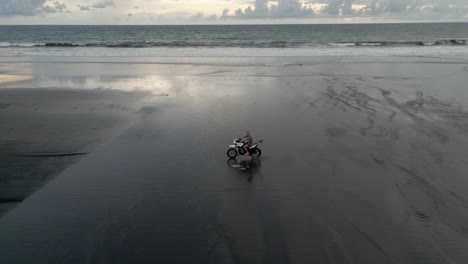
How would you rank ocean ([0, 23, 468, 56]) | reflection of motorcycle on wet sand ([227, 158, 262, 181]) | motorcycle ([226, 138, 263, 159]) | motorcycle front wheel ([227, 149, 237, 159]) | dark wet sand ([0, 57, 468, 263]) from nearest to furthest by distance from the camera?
dark wet sand ([0, 57, 468, 263]), reflection of motorcycle on wet sand ([227, 158, 262, 181]), motorcycle ([226, 138, 263, 159]), motorcycle front wheel ([227, 149, 237, 159]), ocean ([0, 23, 468, 56])

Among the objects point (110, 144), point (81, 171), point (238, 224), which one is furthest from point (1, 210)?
point (238, 224)

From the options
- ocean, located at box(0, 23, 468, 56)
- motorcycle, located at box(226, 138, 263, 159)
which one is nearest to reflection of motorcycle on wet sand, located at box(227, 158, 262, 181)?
motorcycle, located at box(226, 138, 263, 159)

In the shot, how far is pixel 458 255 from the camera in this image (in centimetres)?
637

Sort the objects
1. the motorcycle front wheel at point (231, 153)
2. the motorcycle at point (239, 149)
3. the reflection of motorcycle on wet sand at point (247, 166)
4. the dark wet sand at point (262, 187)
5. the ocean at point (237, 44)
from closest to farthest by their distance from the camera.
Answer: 1. the dark wet sand at point (262, 187)
2. the reflection of motorcycle on wet sand at point (247, 166)
3. the motorcycle at point (239, 149)
4. the motorcycle front wheel at point (231, 153)
5. the ocean at point (237, 44)

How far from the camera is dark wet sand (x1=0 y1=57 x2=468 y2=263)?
→ 664 cm

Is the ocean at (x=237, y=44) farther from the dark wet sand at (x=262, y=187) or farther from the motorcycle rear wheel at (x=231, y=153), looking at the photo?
the motorcycle rear wheel at (x=231, y=153)

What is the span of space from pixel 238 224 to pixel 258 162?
342 cm

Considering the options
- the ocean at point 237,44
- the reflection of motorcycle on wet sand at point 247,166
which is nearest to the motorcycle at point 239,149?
the reflection of motorcycle on wet sand at point 247,166

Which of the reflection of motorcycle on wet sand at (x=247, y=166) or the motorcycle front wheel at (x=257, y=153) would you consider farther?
the motorcycle front wheel at (x=257, y=153)

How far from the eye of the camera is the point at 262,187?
893 centimetres

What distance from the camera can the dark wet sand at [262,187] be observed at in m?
6.64

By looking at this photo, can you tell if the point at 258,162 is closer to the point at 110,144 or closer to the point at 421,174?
the point at 421,174

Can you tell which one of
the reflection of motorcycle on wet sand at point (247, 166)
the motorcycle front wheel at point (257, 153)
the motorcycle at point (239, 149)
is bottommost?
the reflection of motorcycle on wet sand at point (247, 166)

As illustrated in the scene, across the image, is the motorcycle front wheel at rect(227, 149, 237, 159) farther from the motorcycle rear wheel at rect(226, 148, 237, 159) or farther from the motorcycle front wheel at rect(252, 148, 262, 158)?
the motorcycle front wheel at rect(252, 148, 262, 158)
